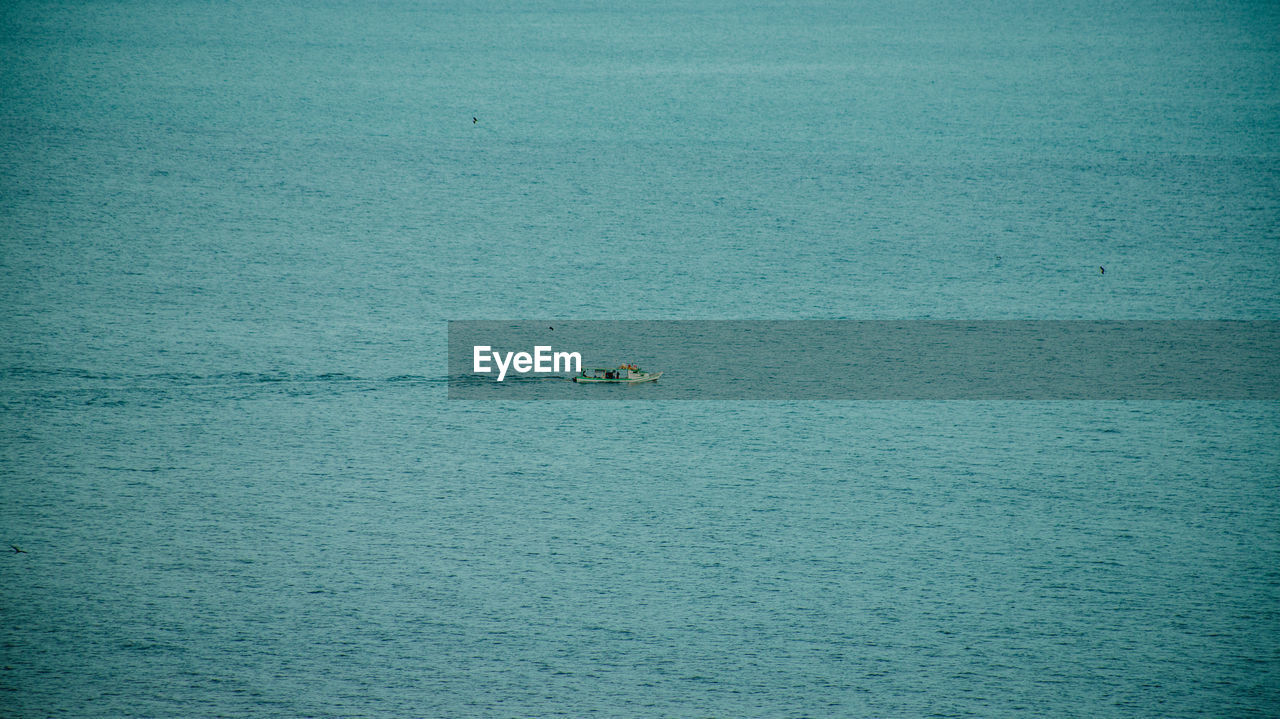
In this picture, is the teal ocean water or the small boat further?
the small boat

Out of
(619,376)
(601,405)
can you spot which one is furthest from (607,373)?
(601,405)

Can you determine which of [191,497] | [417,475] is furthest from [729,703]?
[191,497]

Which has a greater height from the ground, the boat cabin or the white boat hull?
the boat cabin

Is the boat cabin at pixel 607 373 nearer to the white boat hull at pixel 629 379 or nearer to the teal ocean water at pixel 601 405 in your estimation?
the white boat hull at pixel 629 379

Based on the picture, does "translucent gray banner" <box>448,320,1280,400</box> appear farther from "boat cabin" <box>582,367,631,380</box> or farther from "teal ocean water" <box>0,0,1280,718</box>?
"teal ocean water" <box>0,0,1280,718</box>

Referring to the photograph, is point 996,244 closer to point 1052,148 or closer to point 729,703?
point 1052,148

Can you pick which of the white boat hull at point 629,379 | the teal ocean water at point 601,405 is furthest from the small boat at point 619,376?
the teal ocean water at point 601,405

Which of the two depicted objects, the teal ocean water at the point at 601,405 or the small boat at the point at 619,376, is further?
the small boat at the point at 619,376

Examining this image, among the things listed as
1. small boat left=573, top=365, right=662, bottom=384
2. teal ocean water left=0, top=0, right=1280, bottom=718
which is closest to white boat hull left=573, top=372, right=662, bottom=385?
small boat left=573, top=365, right=662, bottom=384
